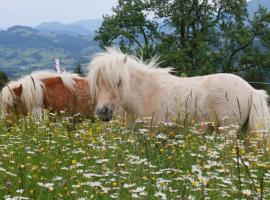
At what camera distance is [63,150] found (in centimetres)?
476

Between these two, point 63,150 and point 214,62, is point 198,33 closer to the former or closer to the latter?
point 214,62

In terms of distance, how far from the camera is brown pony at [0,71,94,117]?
35.6ft

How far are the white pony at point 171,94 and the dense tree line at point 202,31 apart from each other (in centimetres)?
3671

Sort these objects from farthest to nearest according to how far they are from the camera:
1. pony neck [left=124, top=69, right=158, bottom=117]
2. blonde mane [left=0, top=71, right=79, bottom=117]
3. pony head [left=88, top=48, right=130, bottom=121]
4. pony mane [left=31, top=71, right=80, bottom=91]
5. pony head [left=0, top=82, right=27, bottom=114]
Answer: pony mane [left=31, top=71, right=80, bottom=91]
blonde mane [left=0, top=71, right=79, bottom=117]
pony head [left=0, top=82, right=27, bottom=114]
pony neck [left=124, top=69, right=158, bottom=117]
pony head [left=88, top=48, right=130, bottom=121]

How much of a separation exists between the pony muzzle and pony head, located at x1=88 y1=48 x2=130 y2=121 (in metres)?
0.08

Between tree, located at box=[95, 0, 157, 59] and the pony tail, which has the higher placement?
tree, located at box=[95, 0, 157, 59]

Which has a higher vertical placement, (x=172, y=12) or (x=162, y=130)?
(x=172, y=12)

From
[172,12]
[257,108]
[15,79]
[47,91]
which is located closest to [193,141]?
[257,108]

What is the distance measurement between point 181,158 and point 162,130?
7.55 feet

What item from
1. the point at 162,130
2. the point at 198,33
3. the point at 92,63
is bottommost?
the point at 162,130

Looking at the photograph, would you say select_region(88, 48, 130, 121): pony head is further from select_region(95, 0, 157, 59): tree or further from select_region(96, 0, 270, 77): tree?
select_region(95, 0, 157, 59): tree

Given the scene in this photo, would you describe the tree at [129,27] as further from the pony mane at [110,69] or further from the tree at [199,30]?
the pony mane at [110,69]

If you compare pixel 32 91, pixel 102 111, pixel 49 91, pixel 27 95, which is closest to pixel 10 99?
pixel 27 95

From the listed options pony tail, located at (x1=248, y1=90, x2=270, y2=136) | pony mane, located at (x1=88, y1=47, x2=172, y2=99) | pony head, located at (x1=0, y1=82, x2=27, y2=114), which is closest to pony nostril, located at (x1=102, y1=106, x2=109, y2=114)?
pony mane, located at (x1=88, y1=47, x2=172, y2=99)
